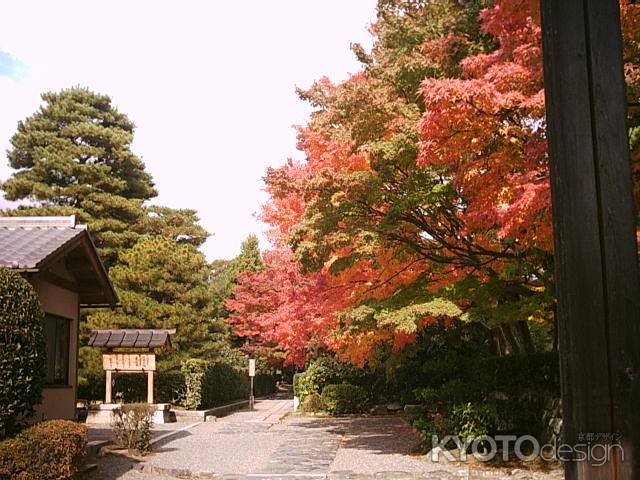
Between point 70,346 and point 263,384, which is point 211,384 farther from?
point 263,384

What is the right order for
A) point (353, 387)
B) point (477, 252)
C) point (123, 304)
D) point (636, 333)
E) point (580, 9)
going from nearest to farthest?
point (636, 333) < point (580, 9) < point (477, 252) < point (353, 387) < point (123, 304)

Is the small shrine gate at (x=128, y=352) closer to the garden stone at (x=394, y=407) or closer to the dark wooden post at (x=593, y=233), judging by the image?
the garden stone at (x=394, y=407)

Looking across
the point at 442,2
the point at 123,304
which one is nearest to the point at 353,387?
the point at 123,304

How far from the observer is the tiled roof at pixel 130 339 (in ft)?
74.4

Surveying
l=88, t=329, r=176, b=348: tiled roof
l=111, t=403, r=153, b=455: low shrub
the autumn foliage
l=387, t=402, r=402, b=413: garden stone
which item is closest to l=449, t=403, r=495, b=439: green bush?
the autumn foliage

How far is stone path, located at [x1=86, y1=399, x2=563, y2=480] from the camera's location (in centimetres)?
1081

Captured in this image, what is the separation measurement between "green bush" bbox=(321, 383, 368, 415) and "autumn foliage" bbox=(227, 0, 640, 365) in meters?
7.87

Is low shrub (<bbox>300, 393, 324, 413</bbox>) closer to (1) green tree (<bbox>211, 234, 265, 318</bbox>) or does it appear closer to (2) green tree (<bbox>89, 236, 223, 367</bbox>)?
(2) green tree (<bbox>89, 236, 223, 367</bbox>)

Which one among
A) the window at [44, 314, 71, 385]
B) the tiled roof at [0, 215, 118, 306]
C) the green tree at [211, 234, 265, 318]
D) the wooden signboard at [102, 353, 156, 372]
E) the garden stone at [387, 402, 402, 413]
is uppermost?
the green tree at [211, 234, 265, 318]

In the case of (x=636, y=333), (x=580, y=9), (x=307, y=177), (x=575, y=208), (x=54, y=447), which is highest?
(x=307, y=177)

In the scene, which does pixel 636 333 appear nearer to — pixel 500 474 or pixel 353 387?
pixel 500 474

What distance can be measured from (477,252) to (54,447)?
26.5 ft

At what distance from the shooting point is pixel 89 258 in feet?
44.1

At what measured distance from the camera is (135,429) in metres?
13.7
